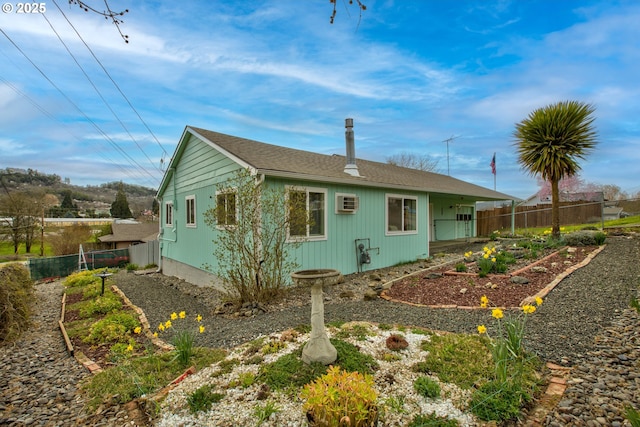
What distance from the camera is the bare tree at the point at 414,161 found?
30594mm

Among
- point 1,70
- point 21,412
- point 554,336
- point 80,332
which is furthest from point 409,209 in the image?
point 1,70

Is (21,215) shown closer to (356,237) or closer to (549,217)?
(356,237)

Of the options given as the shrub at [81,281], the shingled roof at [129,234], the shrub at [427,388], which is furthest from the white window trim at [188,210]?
the shingled roof at [129,234]

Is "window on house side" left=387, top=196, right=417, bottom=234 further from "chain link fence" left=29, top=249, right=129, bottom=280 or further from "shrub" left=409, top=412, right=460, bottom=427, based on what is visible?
"chain link fence" left=29, top=249, right=129, bottom=280

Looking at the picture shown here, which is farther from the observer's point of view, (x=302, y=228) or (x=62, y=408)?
(x=302, y=228)

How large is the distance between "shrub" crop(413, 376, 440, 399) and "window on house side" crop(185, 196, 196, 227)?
27.8 ft

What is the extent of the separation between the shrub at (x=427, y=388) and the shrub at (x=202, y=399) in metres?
1.58

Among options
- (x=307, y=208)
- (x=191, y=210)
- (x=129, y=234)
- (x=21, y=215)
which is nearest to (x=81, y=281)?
(x=191, y=210)

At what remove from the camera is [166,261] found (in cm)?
1235

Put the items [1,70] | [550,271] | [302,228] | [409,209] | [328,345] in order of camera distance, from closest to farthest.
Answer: [328,345] → [550,271] → [302,228] → [1,70] → [409,209]

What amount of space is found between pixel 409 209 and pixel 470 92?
5640 mm

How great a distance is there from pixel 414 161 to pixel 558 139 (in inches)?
867

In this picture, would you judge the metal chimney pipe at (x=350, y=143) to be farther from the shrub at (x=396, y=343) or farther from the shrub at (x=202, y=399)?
the shrub at (x=202, y=399)

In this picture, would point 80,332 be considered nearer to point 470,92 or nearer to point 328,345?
point 328,345
